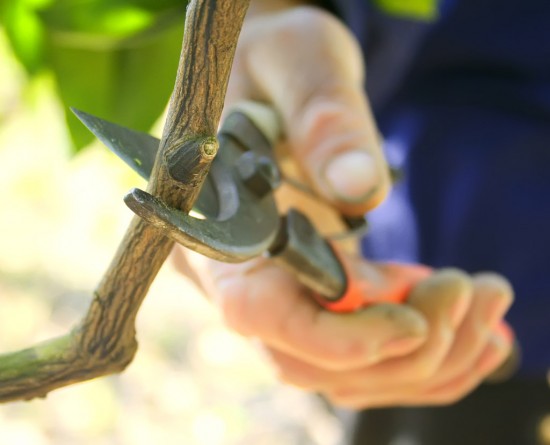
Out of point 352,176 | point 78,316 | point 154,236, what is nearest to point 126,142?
point 154,236

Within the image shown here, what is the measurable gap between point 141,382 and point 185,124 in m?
0.75

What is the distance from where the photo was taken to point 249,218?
264 mm

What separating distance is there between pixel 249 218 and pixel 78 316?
0.63 m

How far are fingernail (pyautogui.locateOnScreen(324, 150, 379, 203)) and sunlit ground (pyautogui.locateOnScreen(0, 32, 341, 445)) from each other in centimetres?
43

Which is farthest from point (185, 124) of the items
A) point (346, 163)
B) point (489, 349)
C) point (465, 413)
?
point (465, 413)

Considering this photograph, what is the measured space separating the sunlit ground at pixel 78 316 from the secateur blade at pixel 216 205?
1.67 ft

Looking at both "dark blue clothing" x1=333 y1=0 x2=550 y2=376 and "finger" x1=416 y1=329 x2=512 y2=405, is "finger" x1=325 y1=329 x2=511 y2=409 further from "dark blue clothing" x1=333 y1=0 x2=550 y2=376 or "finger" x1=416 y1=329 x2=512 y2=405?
"dark blue clothing" x1=333 y1=0 x2=550 y2=376

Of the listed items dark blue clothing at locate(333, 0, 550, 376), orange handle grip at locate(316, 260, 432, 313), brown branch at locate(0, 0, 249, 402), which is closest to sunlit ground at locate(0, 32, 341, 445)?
dark blue clothing at locate(333, 0, 550, 376)

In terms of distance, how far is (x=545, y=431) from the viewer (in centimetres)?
61

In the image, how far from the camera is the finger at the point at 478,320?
1.39 ft

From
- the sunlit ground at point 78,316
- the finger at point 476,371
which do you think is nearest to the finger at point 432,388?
the finger at point 476,371

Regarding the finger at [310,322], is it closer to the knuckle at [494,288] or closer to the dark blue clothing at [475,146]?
the knuckle at [494,288]

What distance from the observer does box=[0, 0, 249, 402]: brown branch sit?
0.17 metres

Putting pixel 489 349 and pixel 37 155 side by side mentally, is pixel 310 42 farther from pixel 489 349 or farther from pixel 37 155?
pixel 37 155
